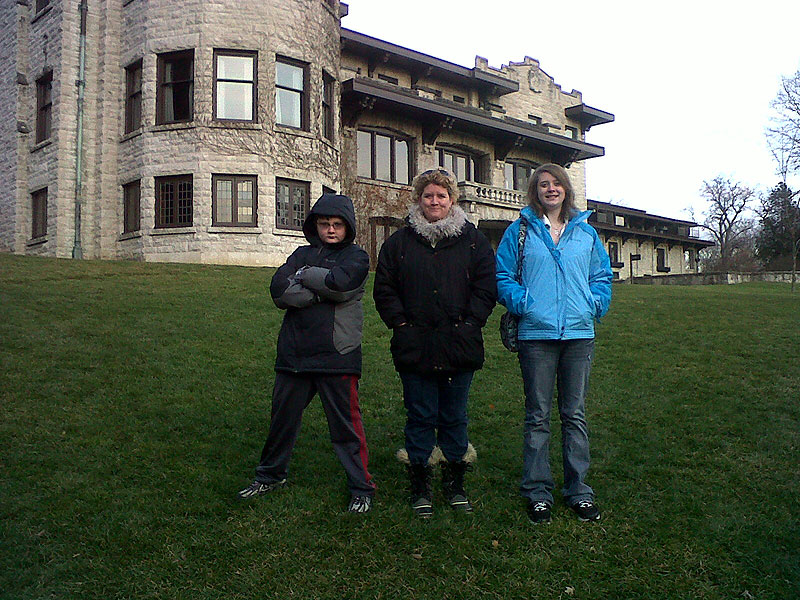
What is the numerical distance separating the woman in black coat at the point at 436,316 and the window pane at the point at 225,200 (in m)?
15.1

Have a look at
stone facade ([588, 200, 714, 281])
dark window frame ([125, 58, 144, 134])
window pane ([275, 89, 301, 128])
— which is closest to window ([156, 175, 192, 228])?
dark window frame ([125, 58, 144, 134])

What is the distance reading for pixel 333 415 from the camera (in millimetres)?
4535

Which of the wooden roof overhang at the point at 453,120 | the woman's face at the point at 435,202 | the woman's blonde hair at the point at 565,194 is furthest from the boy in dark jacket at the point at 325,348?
the wooden roof overhang at the point at 453,120

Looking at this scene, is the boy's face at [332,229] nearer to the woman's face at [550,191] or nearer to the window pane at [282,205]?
the woman's face at [550,191]

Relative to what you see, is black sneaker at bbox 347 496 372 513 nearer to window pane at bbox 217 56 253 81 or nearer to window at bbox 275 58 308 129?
window at bbox 275 58 308 129

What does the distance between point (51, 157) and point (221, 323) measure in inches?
547

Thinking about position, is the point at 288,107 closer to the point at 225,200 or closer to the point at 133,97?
the point at 225,200

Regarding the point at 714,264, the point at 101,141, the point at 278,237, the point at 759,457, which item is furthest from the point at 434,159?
the point at 714,264

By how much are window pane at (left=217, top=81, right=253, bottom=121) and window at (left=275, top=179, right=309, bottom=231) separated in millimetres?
2070

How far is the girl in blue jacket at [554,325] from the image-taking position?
437 cm

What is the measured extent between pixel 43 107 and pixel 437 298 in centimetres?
2143

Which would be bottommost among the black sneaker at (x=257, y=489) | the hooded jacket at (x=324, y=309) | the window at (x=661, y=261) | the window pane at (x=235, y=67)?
the black sneaker at (x=257, y=489)

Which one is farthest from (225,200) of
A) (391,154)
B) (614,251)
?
(614,251)

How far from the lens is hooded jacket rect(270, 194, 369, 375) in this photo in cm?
443
